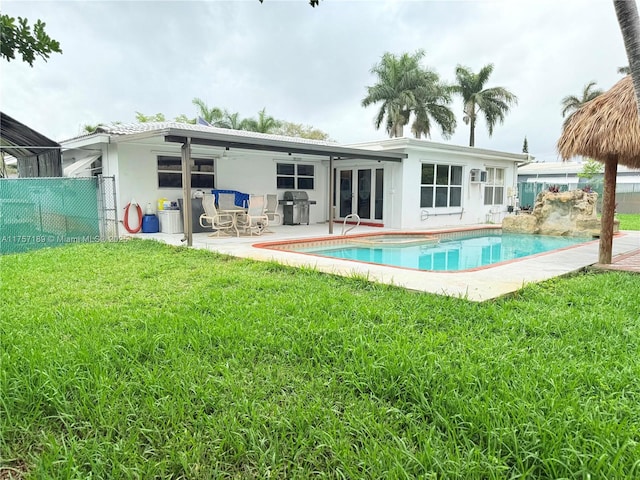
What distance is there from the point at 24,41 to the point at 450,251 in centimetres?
1063

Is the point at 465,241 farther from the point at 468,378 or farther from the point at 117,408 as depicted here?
the point at 117,408

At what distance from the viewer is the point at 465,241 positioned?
44.6ft

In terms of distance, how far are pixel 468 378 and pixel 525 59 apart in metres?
11.6

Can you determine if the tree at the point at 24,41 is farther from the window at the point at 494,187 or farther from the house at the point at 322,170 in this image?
the window at the point at 494,187

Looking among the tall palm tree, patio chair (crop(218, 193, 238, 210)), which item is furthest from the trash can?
the tall palm tree

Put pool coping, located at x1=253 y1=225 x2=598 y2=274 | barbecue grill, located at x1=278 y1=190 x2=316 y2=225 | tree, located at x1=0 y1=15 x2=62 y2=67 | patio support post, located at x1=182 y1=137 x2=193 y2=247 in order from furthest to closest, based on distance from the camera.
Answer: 1. barbecue grill, located at x1=278 y1=190 x2=316 y2=225
2. patio support post, located at x1=182 y1=137 x2=193 y2=247
3. pool coping, located at x1=253 y1=225 x2=598 y2=274
4. tree, located at x1=0 y1=15 x2=62 y2=67

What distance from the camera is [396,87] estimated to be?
2828cm

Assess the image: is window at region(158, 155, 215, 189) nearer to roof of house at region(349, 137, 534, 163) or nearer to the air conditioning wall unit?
roof of house at region(349, 137, 534, 163)

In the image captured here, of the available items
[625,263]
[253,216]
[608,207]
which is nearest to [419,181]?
[253,216]

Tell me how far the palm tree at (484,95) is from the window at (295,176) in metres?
18.3

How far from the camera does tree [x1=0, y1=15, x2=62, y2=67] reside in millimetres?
1898

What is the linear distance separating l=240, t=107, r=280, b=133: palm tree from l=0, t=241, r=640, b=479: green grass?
2801 cm

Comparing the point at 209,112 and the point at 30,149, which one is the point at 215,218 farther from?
the point at 209,112

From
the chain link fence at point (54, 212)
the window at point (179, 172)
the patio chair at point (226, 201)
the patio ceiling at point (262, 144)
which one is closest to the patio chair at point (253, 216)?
the patio chair at point (226, 201)
